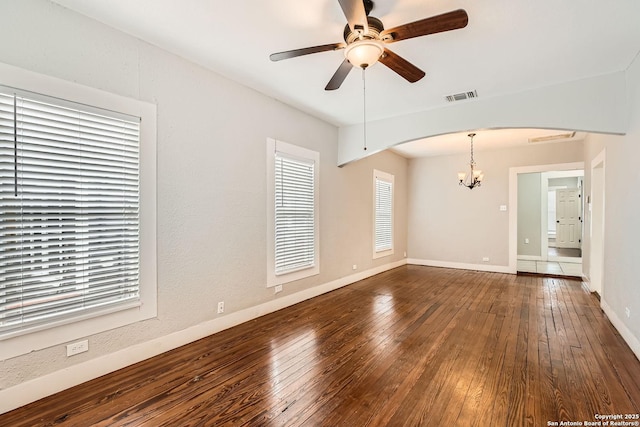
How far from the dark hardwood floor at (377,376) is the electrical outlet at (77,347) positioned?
262 mm

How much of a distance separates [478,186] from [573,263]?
3.56 metres

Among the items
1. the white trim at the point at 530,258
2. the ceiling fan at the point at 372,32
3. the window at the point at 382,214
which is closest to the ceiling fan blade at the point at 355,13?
the ceiling fan at the point at 372,32

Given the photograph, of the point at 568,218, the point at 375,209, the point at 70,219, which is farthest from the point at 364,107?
the point at 568,218

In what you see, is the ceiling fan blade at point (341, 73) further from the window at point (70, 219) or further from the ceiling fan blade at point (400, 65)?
the window at point (70, 219)

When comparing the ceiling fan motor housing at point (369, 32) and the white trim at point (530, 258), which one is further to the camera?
the white trim at point (530, 258)

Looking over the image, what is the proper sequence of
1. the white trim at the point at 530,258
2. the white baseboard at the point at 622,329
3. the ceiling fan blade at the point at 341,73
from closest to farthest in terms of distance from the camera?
1. the ceiling fan blade at the point at 341,73
2. the white baseboard at the point at 622,329
3. the white trim at the point at 530,258

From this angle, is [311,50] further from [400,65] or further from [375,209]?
[375,209]

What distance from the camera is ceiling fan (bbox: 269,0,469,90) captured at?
1863 mm

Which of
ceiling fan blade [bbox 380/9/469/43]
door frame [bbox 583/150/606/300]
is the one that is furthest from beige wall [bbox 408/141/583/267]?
ceiling fan blade [bbox 380/9/469/43]

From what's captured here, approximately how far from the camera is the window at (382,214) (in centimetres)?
658

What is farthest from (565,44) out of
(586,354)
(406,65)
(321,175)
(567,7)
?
(321,175)

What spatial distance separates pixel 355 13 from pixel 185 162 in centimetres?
213

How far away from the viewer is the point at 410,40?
2.69 meters

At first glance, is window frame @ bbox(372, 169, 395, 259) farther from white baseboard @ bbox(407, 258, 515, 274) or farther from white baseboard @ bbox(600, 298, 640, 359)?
white baseboard @ bbox(600, 298, 640, 359)
